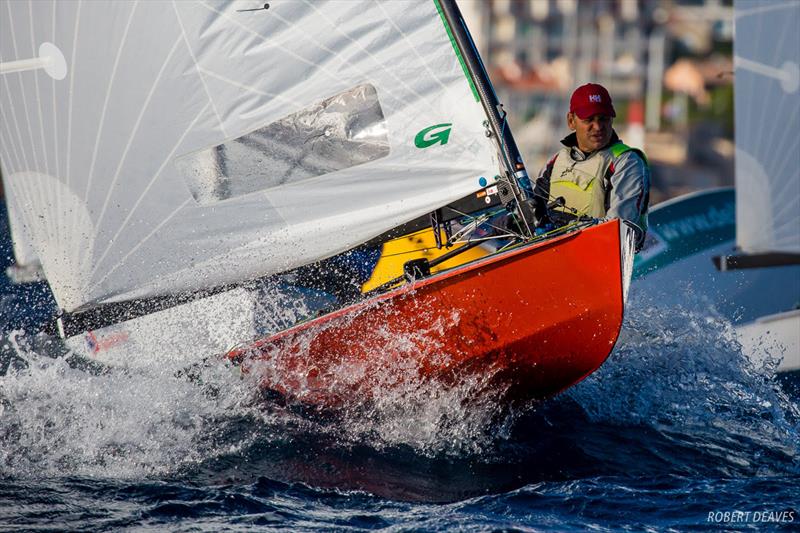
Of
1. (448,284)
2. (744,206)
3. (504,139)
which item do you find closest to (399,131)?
(504,139)

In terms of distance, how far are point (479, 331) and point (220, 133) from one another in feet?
4.24

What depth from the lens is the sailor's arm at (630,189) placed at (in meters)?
4.11

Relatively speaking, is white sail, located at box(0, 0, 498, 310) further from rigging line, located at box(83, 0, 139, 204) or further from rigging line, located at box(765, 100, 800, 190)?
rigging line, located at box(765, 100, 800, 190)

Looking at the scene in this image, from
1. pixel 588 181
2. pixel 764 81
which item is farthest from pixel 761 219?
pixel 588 181

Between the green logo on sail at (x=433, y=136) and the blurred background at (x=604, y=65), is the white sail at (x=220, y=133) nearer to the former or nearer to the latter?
the green logo on sail at (x=433, y=136)

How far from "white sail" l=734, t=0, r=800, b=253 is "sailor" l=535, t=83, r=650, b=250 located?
6.64ft

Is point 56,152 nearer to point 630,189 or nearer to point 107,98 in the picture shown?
point 107,98

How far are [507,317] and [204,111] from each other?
1.45 metres

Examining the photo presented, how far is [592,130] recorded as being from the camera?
4.29 meters

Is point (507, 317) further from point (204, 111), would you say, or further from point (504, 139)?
point (204, 111)

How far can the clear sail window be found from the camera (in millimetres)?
4121

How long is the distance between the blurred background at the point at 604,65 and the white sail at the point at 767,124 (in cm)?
2085

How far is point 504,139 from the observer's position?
3.98 meters

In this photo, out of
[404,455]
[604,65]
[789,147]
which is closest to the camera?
[404,455]
